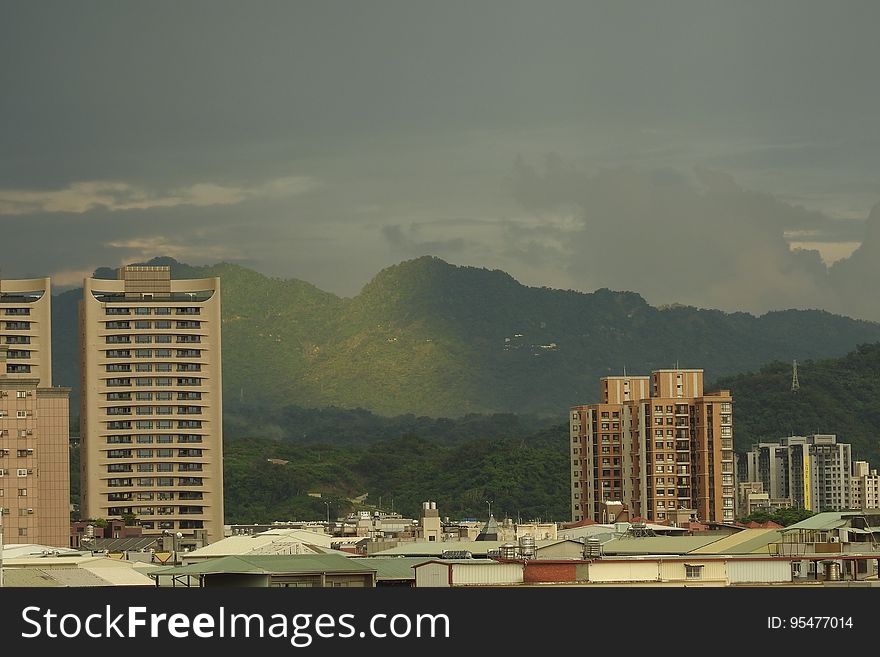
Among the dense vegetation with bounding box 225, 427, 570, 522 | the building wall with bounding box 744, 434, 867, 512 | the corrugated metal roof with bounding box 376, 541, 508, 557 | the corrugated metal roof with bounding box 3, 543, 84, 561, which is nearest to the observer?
the corrugated metal roof with bounding box 3, 543, 84, 561

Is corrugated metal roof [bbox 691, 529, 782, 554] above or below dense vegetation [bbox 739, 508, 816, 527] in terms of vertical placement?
above

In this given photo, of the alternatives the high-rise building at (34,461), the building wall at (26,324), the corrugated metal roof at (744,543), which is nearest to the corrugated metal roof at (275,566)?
the corrugated metal roof at (744,543)

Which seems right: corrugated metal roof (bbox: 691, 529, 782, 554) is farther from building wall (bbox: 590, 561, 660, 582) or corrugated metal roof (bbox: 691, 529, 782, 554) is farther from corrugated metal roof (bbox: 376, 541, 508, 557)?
building wall (bbox: 590, 561, 660, 582)

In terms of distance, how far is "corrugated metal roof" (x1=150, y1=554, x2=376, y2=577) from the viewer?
130 ft

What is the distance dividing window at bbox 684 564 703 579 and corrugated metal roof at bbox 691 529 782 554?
6.63 m

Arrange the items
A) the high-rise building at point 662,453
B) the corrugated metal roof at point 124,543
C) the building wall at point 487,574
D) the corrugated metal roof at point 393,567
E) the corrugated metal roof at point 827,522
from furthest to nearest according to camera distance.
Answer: the high-rise building at point 662,453 < the corrugated metal roof at point 124,543 < the corrugated metal roof at point 827,522 < the corrugated metal roof at point 393,567 < the building wall at point 487,574

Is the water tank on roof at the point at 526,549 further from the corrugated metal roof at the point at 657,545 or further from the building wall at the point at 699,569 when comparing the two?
the building wall at the point at 699,569

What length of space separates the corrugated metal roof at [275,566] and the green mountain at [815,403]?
12585 cm

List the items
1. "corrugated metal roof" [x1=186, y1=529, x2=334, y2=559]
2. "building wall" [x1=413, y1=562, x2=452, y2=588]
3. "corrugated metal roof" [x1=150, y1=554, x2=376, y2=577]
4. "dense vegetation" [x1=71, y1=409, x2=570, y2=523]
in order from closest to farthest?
1. "building wall" [x1=413, y1=562, x2=452, y2=588]
2. "corrugated metal roof" [x1=150, y1=554, x2=376, y2=577]
3. "corrugated metal roof" [x1=186, y1=529, x2=334, y2=559]
4. "dense vegetation" [x1=71, y1=409, x2=570, y2=523]

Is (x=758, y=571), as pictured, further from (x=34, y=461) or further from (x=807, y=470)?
(x=807, y=470)

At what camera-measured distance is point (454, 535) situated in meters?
80.6

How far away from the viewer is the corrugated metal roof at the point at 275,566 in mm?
39531

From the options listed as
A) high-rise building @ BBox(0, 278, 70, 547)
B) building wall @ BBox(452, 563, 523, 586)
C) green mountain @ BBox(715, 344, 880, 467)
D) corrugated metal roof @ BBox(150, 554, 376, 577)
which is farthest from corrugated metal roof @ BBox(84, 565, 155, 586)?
green mountain @ BBox(715, 344, 880, 467)
